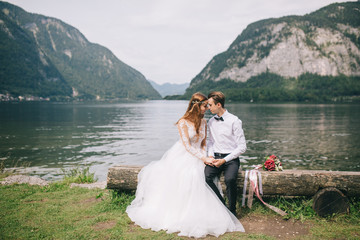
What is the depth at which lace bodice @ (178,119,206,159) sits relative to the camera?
6455 mm

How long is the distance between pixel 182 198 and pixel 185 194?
0.39 feet

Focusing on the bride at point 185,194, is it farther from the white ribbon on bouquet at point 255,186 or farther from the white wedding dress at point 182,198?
the white ribbon on bouquet at point 255,186

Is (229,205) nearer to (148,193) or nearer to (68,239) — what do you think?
(148,193)

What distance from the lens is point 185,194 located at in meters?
5.96

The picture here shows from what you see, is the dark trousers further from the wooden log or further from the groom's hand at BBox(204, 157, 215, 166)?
the wooden log

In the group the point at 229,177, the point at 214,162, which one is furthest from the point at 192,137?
the point at 229,177

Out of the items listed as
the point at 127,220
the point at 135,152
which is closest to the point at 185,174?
the point at 127,220

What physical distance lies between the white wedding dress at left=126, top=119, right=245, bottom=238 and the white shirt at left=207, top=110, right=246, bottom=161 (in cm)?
30

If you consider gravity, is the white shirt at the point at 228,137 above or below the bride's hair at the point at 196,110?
below

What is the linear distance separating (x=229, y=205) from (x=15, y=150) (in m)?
25.6

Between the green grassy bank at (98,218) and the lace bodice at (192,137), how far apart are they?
2.07 m

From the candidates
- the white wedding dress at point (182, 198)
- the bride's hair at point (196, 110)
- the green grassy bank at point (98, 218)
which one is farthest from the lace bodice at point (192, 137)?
the green grassy bank at point (98, 218)

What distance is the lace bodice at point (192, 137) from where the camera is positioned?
6455 millimetres

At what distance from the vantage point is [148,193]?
643 cm
